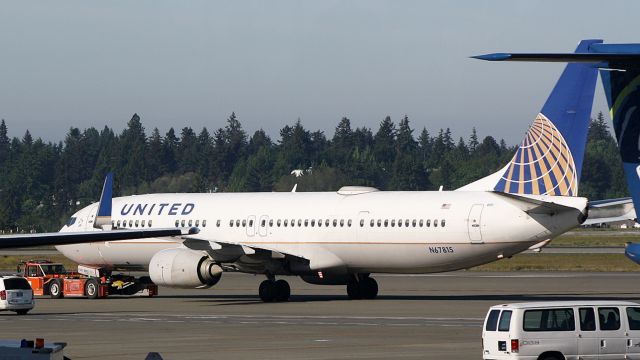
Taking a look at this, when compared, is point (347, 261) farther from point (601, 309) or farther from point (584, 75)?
point (601, 309)

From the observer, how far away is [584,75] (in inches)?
1800

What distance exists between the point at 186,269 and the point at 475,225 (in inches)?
407

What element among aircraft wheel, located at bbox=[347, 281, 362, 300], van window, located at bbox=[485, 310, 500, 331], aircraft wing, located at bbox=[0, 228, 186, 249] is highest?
aircraft wing, located at bbox=[0, 228, 186, 249]

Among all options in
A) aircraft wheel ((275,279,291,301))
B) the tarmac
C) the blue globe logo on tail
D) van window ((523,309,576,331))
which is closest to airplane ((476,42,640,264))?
van window ((523,309,576,331))

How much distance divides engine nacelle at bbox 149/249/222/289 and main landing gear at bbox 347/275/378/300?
5683 millimetres

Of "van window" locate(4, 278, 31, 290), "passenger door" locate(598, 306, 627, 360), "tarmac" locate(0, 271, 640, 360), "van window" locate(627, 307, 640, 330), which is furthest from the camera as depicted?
"van window" locate(4, 278, 31, 290)

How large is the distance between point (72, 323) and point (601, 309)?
19489mm

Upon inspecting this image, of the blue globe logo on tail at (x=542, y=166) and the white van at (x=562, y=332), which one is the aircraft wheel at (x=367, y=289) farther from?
the white van at (x=562, y=332)

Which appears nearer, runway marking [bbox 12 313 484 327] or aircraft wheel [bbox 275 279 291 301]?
runway marking [bbox 12 313 484 327]

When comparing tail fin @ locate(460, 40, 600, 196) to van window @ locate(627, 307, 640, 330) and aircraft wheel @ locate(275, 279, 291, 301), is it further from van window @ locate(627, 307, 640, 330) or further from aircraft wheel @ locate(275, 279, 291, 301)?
van window @ locate(627, 307, 640, 330)

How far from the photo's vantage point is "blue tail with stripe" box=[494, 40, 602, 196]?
45562mm

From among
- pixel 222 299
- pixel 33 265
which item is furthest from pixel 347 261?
pixel 33 265

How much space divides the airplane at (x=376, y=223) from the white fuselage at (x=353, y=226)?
0.04 meters

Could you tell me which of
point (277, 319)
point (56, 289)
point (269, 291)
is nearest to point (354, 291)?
point (269, 291)
